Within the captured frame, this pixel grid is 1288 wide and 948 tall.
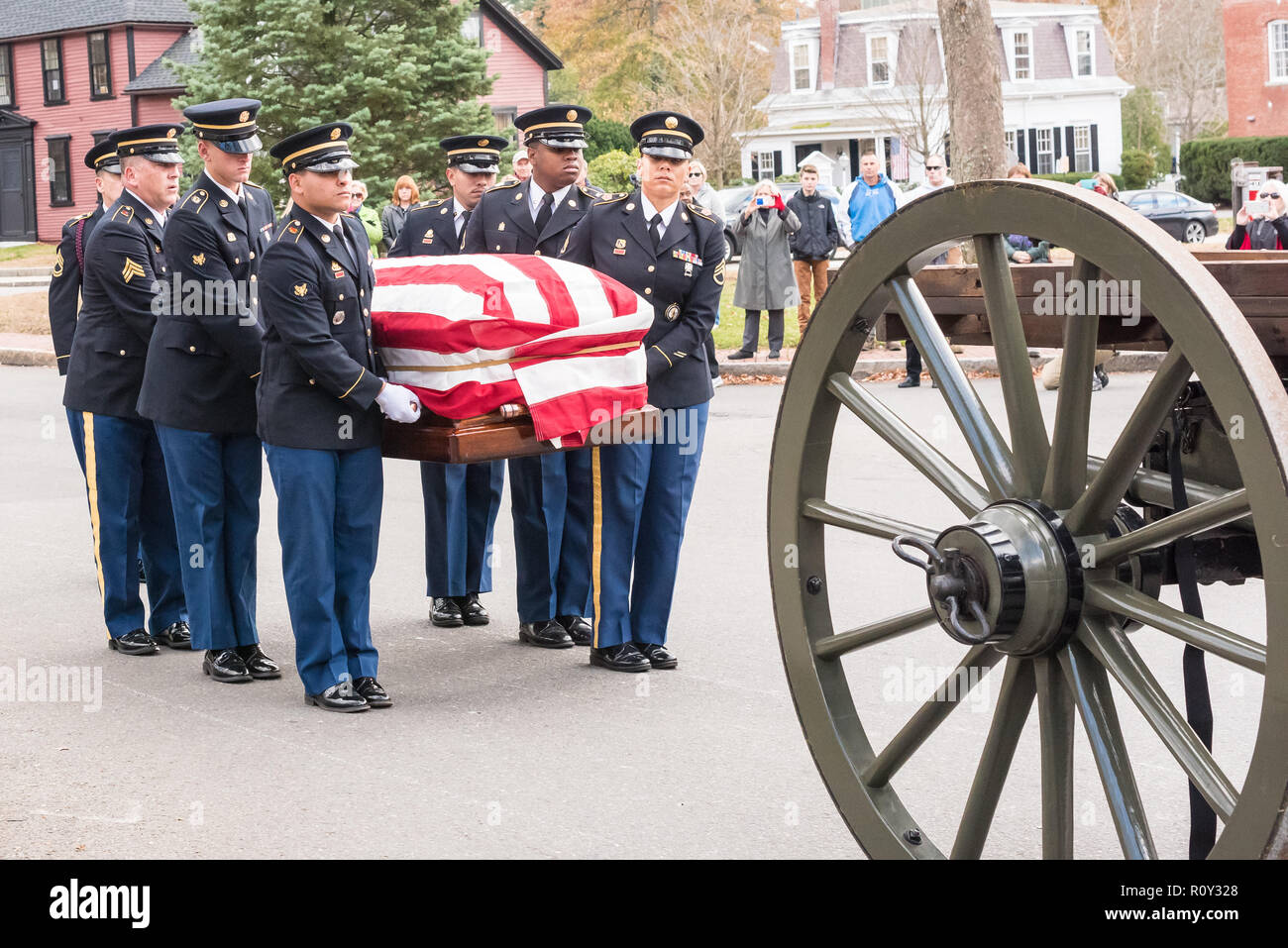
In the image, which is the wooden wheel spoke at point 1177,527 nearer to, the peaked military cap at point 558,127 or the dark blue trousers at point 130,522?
the peaked military cap at point 558,127

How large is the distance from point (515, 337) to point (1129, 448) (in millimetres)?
3250

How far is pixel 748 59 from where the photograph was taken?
44344 millimetres

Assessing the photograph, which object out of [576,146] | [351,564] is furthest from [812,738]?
[576,146]

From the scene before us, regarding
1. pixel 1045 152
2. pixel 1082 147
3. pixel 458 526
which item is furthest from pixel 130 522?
pixel 1082 147

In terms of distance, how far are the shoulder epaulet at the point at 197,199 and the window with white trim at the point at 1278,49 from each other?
49.3 meters

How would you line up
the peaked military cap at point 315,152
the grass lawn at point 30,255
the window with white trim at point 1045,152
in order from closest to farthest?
the peaked military cap at point 315,152 → the grass lawn at point 30,255 → the window with white trim at point 1045,152

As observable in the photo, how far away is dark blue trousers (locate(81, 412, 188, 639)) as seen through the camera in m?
6.59

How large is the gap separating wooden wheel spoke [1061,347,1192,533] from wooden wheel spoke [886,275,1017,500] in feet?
0.73

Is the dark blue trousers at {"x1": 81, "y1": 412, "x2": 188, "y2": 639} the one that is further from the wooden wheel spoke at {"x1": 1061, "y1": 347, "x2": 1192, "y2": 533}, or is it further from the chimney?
the chimney

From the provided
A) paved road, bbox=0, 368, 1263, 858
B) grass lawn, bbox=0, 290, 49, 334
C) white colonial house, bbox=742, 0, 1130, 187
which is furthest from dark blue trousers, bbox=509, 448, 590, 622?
white colonial house, bbox=742, 0, 1130, 187

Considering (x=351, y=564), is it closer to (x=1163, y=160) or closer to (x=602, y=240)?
(x=602, y=240)

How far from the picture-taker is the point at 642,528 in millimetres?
6195

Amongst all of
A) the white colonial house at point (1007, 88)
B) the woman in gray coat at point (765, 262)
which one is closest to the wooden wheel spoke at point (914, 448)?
the woman in gray coat at point (765, 262)

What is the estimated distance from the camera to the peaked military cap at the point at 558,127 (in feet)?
21.7
